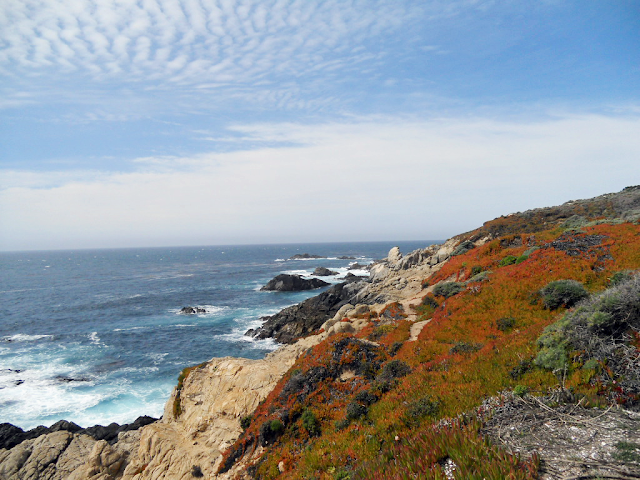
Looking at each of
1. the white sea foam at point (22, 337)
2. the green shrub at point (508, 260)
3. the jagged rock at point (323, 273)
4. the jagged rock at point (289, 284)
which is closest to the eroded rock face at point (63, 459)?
the green shrub at point (508, 260)

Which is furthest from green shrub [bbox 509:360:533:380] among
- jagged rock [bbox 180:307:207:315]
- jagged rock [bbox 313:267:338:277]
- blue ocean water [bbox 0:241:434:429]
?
jagged rock [bbox 313:267:338:277]

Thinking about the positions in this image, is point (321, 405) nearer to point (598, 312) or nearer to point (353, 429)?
point (353, 429)

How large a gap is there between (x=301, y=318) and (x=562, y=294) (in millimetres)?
37408

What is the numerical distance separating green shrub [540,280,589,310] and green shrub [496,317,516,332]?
5.76 ft

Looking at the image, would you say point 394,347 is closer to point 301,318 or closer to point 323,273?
point 301,318

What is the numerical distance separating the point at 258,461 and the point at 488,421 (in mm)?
8661

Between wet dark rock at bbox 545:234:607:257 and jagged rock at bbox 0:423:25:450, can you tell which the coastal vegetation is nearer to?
wet dark rock at bbox 545:234:607:257

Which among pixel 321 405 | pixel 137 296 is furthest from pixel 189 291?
pixel 321 405

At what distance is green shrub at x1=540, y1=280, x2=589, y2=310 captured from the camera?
1388 cm

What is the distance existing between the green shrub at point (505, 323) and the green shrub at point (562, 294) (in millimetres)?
1756

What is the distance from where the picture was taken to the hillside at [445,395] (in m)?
5.82

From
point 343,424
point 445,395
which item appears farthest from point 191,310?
point 445,395

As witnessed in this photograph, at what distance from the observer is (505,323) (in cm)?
1447

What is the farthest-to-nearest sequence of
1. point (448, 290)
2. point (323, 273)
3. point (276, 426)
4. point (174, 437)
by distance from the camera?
point (323, 273) → point (448, 290) → point (174, 437) → point (276, 426)
